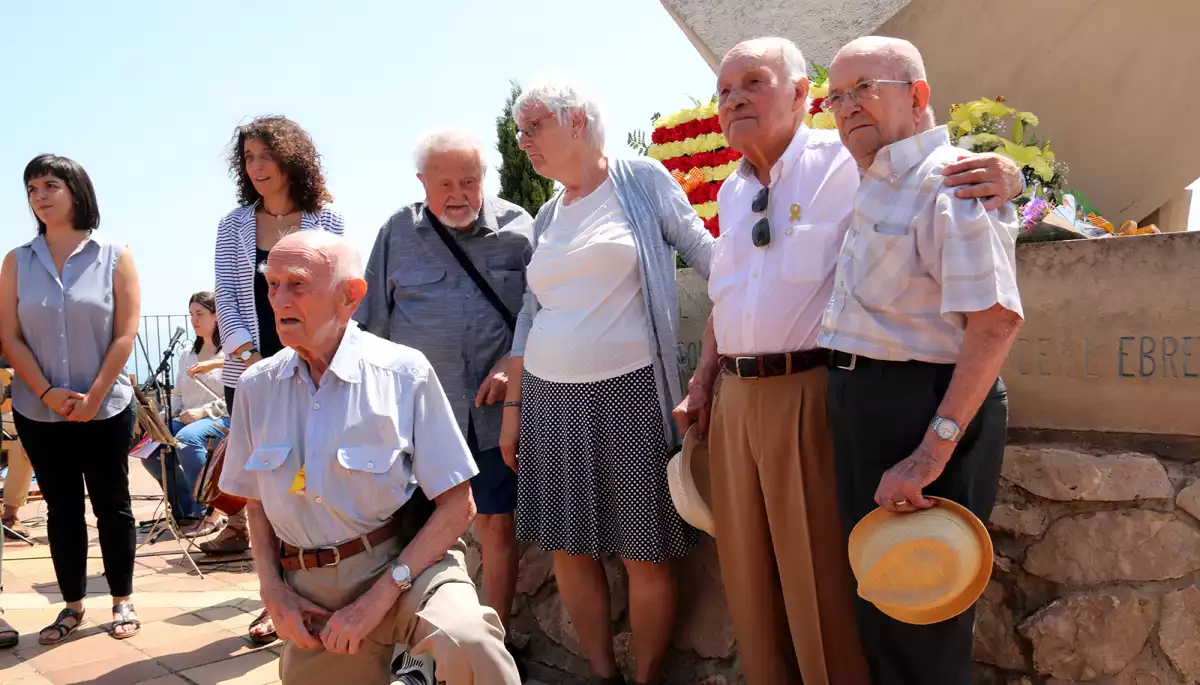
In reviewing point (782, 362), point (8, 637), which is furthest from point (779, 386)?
point (8, 637)

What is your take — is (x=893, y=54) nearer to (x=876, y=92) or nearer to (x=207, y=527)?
(x=876, y=92)

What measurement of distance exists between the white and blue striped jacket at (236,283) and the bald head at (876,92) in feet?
8.17

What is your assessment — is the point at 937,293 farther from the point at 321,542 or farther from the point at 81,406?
the point at 81,406

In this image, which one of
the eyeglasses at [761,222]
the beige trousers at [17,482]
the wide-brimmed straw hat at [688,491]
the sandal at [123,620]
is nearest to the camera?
the eyeglasses at [761,222]

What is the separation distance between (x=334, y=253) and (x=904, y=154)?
1437 millimetres

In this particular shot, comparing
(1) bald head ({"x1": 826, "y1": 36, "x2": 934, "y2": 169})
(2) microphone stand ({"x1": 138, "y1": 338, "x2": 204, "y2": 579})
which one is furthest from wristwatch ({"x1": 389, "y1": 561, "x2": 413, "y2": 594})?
(2) microphone stand ({"x1": 138, "y1": 338, "x2": 204, "y2": 579})

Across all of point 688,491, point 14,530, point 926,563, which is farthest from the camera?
point 14,530

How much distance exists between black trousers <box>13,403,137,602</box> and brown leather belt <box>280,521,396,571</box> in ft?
6.79

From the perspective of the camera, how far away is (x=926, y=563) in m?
1.86

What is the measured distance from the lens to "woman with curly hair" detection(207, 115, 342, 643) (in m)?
3.79

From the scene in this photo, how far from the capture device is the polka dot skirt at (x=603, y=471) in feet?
9.36

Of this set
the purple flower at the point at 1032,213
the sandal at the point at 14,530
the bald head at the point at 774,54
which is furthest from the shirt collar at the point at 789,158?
the sandal at the point at 14,530

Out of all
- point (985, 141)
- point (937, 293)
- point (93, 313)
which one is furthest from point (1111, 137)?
point (93, 313)

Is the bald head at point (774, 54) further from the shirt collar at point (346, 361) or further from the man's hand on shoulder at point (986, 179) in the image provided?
the shirt collar at point (346, 361)
